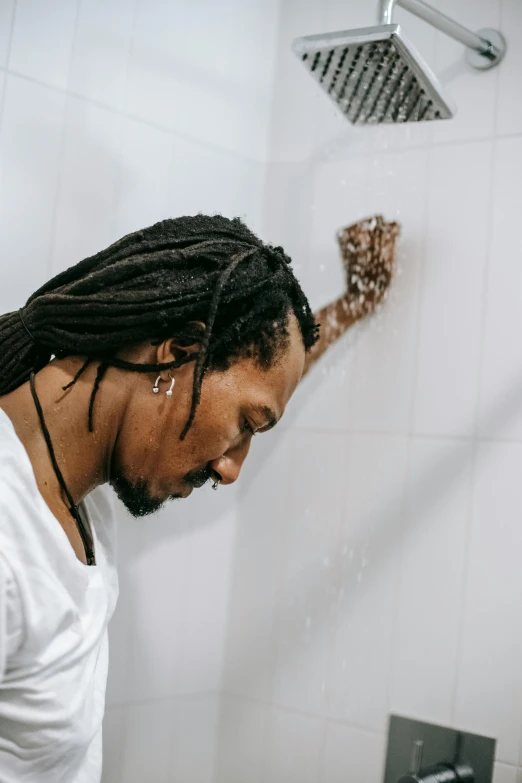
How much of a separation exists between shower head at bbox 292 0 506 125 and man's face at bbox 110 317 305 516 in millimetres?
374

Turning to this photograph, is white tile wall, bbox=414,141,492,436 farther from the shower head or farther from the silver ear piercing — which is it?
the silver ear piercing

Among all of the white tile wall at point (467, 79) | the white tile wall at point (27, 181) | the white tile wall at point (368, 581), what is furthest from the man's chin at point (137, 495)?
the white tile wall at point (467, 79)

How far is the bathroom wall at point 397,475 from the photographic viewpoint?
1.21 m

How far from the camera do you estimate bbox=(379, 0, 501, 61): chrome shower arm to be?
1.03 m

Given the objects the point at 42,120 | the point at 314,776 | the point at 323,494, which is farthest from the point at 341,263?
the point at 314,776

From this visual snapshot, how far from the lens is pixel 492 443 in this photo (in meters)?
1.22

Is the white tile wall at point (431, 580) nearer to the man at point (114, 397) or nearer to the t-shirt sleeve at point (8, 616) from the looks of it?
the man at point (114, 397)

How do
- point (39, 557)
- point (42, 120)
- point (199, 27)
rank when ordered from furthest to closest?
point (199, 27) < point (42, 120) < point (39, 557)

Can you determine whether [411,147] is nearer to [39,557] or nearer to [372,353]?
[372,353]

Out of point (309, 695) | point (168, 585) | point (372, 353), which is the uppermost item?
point (372, 353)

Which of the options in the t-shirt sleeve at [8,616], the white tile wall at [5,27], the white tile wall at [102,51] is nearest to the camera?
the t-shirt sleeve at [8,616]

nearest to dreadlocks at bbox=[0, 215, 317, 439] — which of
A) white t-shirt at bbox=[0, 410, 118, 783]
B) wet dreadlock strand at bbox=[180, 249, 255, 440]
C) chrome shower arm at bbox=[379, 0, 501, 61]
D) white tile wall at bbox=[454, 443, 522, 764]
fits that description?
wet dreadlock strand at bbox=[180, 249, 255, 440]

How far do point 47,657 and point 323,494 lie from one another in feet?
2.22

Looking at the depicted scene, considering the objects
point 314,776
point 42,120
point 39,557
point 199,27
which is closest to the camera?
point 39,557
